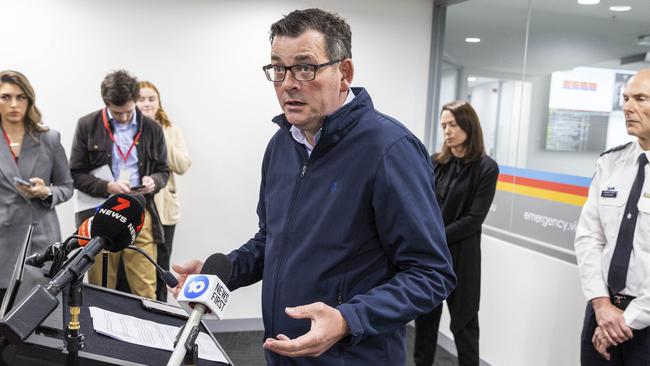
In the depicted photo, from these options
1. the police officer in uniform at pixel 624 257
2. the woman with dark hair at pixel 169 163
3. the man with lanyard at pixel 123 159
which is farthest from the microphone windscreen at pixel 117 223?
the woman with dark hair at pixel 169 163

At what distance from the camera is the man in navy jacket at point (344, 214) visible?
3.96 feet

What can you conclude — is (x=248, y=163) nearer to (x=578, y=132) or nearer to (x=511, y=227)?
(x=511, y=227)

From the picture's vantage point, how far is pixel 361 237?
127cm

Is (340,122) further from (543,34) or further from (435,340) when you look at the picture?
(543,34)

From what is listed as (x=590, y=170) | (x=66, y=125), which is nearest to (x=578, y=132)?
(x=590, y=170)

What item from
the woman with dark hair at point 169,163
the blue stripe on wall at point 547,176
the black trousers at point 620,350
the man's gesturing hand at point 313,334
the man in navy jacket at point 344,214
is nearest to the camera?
the man's gesturing hand at point 313,334

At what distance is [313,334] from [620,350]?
5.57 feet

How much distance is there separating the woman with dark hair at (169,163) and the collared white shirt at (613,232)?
8.11 ft

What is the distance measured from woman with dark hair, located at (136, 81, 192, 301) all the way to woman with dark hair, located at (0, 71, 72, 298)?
86 centimetres

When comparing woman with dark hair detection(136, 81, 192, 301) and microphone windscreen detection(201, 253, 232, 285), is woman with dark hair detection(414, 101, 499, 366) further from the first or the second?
microphone windscreen detection(201, 253, 232, 285)

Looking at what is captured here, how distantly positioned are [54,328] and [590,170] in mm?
2833

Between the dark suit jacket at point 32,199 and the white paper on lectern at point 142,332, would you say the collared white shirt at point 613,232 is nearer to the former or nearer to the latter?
the white paper on lectern at point 142,332

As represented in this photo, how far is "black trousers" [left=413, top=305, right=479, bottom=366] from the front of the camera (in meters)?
3.13

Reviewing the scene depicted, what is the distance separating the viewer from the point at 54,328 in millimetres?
1167
